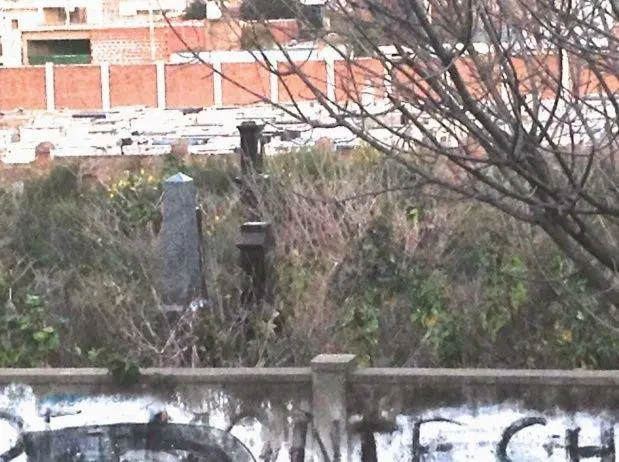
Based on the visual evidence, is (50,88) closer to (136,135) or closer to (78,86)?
(78,86)

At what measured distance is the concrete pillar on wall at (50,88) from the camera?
50.3m

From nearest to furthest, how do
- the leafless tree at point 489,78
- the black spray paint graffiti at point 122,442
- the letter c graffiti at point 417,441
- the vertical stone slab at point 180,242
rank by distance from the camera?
1. the leafless tree at point 489,78
2. the letter c graffiti at point 417,441
3. the black spray paint graffiti at point 122,442
4. the vertical stone slab at point 180,242

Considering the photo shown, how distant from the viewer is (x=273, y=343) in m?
8.54

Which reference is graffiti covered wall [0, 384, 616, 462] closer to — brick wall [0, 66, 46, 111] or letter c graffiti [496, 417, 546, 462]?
letter c graffiti [496, 417, 546, 462]

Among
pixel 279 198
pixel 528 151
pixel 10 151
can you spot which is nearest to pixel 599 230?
pixel 528 151

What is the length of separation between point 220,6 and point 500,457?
3101mm

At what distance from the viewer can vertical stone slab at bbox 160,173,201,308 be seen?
910 centimetres

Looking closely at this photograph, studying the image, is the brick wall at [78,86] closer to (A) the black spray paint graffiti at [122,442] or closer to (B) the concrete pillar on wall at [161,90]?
(B) the concrete pillar on wall at [161,90]

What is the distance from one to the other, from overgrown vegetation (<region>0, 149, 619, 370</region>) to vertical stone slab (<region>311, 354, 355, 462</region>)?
956 mm

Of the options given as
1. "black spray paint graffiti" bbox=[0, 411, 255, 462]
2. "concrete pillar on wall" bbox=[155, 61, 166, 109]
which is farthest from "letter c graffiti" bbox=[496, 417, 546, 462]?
"concrete pillar on wall" bbox=[155, 61, 166, 109]

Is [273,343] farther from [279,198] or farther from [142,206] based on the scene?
[142,206]

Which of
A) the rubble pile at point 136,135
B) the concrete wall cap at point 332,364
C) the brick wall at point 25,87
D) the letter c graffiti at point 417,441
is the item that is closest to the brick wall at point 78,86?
the brick wall at point 25,87

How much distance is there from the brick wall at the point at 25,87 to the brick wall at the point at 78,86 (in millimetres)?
626

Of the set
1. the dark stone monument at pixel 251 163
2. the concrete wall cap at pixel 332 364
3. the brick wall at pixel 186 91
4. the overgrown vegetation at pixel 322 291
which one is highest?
the brick wall at pixel 186 91
